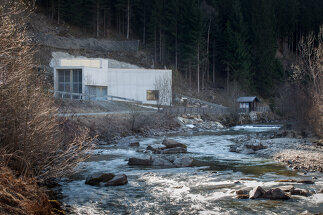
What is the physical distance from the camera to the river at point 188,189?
10.5 meters

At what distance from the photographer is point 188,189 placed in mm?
12766

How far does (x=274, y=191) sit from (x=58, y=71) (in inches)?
1427

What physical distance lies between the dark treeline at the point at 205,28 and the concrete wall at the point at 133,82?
1154 cm

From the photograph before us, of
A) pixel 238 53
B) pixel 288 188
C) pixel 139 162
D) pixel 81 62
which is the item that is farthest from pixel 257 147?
pixel 238 53

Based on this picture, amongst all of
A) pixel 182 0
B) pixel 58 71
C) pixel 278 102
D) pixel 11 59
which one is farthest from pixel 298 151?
pixel 182 0

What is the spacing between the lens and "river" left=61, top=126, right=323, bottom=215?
10539 mm

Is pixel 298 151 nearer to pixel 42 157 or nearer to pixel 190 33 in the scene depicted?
pixel 42 157

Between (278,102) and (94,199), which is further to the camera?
(278,102)

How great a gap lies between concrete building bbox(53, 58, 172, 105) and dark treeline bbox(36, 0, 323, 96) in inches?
464

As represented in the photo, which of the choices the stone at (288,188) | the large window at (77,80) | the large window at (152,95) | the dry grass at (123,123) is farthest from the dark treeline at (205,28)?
the stone at (288,188)

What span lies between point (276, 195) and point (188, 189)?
2.97m

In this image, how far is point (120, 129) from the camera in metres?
30.4

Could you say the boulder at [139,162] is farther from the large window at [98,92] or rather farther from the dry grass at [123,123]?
the large window at [98,92]

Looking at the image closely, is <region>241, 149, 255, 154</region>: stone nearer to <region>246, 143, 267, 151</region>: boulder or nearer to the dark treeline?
<region>246, 143, 267, 151</region>: boulder
